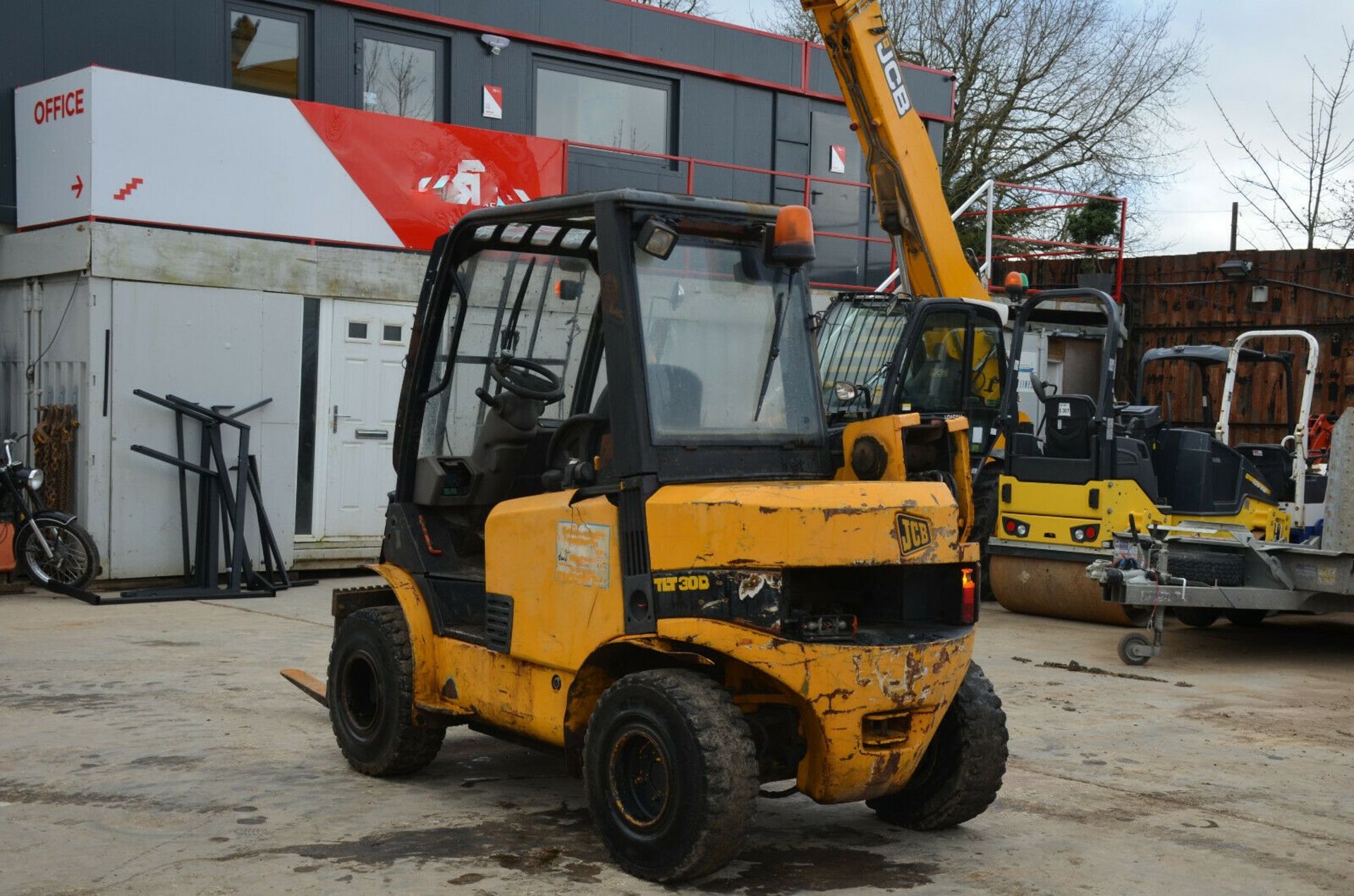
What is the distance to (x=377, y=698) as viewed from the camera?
666 centimetres

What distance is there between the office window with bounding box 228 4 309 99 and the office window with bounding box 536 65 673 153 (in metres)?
2.68

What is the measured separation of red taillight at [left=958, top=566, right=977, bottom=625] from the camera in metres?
5.66

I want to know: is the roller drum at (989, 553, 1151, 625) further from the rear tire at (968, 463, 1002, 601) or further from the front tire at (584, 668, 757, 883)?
the front tire at (584, 668, 757, 883)

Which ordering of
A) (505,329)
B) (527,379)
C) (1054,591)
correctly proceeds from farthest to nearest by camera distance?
1. (1054,591)
2. (505,329)
3. (527,379)

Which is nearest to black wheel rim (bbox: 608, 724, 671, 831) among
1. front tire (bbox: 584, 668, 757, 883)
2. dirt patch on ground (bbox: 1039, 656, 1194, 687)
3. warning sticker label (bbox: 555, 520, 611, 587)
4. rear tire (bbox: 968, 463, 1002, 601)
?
front tire (bbox: 584, 668, 757, 883)

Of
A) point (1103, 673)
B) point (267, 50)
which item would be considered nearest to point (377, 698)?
point (1103, 673)

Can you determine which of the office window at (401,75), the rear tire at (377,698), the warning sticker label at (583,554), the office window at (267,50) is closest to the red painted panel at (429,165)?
the office window at (401,75)

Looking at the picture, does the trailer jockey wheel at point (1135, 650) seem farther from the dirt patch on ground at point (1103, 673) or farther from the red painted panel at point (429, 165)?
the red painted panel at point (429, 165)

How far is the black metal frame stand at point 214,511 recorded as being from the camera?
1269cm

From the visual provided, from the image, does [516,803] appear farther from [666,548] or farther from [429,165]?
[429,165]

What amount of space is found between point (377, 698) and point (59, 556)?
6771 mm

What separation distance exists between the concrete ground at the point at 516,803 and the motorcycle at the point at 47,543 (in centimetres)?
245

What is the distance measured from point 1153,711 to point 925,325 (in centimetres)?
462

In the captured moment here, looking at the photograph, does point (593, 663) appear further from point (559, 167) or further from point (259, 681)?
point (559, 167)
